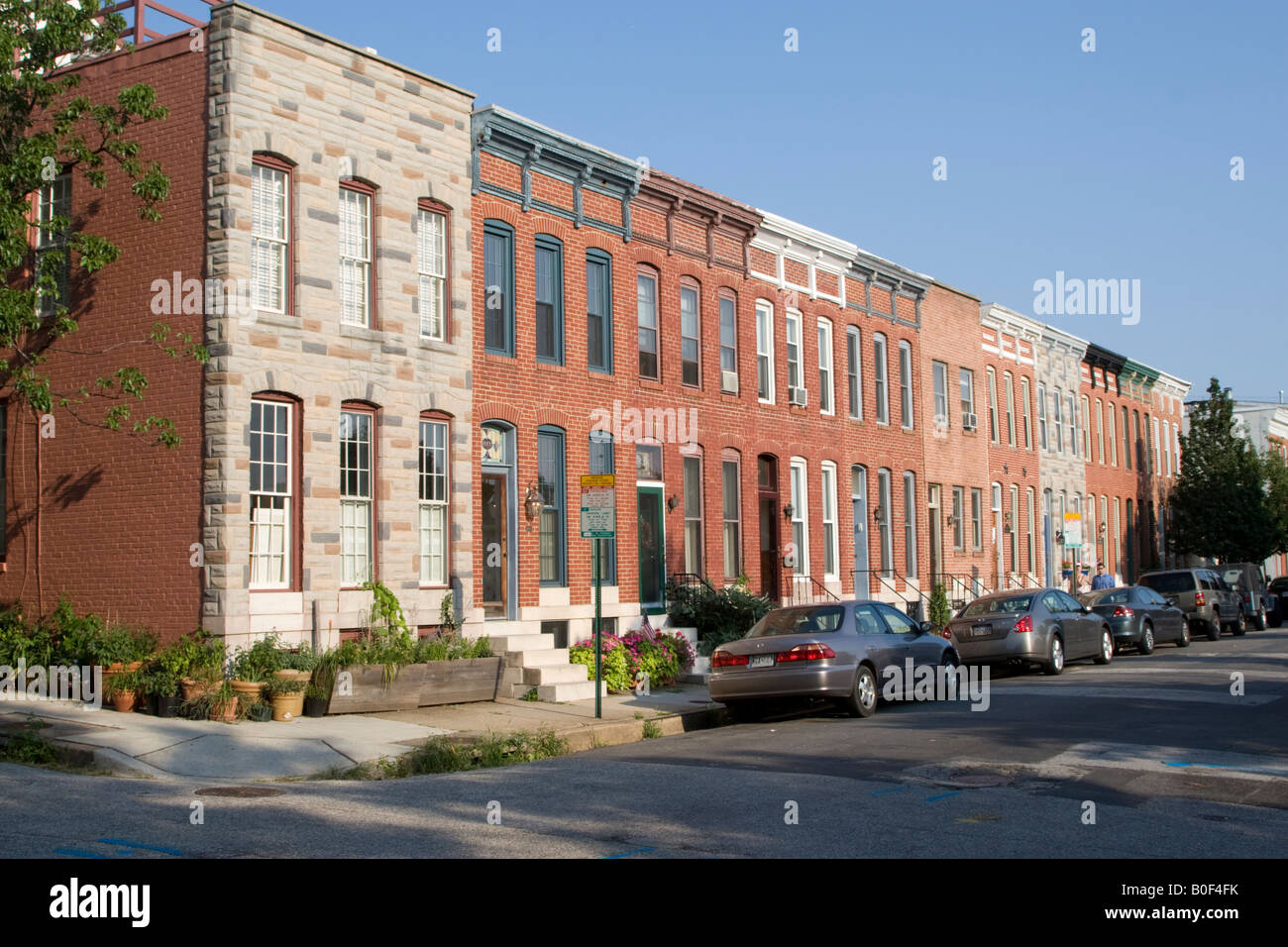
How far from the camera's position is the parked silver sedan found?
16.2 m

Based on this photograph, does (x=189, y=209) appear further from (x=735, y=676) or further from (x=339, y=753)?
(x=735, y=676)

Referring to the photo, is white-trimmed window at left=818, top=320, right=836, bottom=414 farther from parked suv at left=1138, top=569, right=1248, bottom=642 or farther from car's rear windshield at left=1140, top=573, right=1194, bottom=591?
car's rear windshield at left=1140, top=573, right=1194, bottom=591

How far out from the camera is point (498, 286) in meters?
20.8

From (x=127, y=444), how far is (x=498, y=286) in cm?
625

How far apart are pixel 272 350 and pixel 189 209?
→ 6.79 ft

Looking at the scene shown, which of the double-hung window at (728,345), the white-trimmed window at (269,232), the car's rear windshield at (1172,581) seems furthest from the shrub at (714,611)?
the car's rear windshield at (1172,581)

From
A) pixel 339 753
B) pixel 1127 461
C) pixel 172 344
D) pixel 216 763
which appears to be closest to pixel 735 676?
pixel 339 753

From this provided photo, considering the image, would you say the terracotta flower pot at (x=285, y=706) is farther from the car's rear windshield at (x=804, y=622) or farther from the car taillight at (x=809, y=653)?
the car taillight at (x=809, y=653)

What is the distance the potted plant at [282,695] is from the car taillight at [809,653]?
5835 mm

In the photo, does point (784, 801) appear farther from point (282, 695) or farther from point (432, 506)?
point (432, 506)

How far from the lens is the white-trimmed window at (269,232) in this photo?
17.0m

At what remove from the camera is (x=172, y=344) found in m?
16.8

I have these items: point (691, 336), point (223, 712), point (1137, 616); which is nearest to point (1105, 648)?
point (1137, 616)

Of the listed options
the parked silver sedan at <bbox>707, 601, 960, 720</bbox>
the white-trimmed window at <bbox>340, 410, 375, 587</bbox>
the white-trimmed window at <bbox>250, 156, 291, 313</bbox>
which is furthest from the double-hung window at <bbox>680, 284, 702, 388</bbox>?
the white-trimmed window at <bbox>250, 156, 291, 313</bbox>
